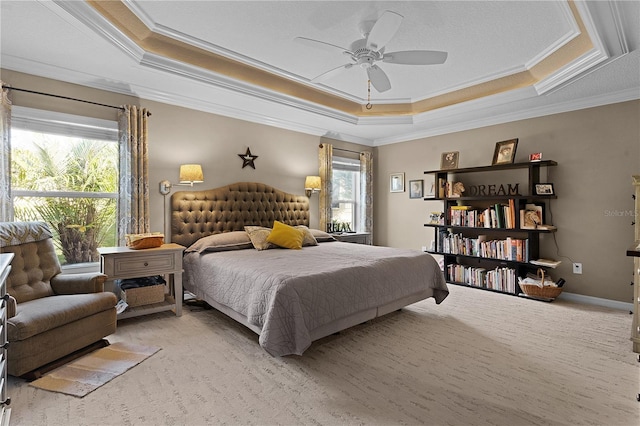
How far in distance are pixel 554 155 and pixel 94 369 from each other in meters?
5.47

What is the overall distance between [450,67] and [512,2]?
1213 millimetres

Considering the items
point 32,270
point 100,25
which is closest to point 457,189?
point 100,25

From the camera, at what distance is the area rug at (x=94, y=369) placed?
83.3 inches

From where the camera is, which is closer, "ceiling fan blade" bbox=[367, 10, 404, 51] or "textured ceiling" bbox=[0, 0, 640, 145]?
"ceiling fan blade" bbox=[367, 10, 404, 51]

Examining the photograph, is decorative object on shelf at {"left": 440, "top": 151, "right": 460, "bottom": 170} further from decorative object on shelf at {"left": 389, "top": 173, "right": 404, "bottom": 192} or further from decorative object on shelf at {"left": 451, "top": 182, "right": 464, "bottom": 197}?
decorative object on shelf at {"left": 389, "top": 173, "right": 404, "bottom": 192}

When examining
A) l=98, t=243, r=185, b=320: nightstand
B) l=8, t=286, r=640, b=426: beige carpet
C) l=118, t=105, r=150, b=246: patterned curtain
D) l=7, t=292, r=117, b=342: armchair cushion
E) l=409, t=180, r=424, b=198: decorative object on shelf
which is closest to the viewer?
l=8, t=286, r=640, b=426: beige carpet

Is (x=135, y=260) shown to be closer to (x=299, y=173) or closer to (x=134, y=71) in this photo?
(x=134, y=71)

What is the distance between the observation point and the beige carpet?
1.89 metres

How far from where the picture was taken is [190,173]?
4.03 meters

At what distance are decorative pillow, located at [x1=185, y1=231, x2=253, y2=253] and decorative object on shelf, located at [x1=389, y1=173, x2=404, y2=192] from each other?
3.24m

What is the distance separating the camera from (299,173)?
5.45 m

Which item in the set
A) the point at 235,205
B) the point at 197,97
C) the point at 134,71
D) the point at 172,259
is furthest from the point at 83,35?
the point at 235,205

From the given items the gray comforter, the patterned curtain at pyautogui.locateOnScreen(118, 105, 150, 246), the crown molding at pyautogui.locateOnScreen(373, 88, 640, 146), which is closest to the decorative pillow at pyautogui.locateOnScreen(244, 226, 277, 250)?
the gray comforter

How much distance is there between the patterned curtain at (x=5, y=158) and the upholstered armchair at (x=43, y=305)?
41 cm
